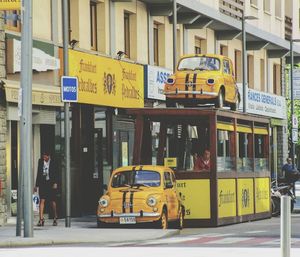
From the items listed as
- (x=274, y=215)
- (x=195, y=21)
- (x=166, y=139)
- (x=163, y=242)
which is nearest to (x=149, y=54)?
(x=195, y=21)

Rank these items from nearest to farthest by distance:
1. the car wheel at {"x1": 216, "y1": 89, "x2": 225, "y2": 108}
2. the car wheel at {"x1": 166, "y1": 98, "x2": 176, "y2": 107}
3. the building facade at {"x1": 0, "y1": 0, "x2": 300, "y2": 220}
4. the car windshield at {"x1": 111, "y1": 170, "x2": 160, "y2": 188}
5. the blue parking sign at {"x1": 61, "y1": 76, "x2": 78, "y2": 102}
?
the blue parking sign at {"x1": 61, "y1": 76, "x2": 78, "y2": 102}, the car windshield at {"x1": 111, "y1": 170, "x2": 160, "y2": 188}, the building facade at {"x1": 0, "y1": 0, "x2": 300, "y2": 220}, the car wheel at {"x1": 216, "y1": 89, "x2": 225, "y2": 108}, the car wheel at {"x1": 166, "y1": 98, "x2": 176, "y2": 107}

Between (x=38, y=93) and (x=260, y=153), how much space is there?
8055 mm

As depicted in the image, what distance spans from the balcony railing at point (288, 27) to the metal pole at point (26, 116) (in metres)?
34.9

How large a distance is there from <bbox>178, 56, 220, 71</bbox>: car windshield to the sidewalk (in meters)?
7.95

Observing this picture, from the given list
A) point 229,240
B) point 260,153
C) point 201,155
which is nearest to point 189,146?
point 201,155

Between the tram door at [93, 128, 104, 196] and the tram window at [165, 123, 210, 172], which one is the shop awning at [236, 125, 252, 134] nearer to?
the tram window at [165, 123, 210, 172]

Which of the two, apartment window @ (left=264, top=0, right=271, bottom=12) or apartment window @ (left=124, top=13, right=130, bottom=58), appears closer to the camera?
apartment window @ (left=124, top=13, right=130, bottom=58)

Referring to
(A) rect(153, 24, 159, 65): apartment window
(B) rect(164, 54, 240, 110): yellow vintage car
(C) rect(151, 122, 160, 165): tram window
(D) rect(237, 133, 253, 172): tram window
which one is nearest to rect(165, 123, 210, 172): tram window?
(C) rect(151, 122, 160, 165): tram window

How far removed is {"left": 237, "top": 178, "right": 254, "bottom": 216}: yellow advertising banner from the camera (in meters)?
29.9

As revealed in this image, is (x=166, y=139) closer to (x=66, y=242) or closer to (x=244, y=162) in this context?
(x=244, y=162)

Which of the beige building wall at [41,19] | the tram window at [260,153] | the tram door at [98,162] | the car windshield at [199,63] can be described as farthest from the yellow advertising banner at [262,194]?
the beige building wall at [41,19]

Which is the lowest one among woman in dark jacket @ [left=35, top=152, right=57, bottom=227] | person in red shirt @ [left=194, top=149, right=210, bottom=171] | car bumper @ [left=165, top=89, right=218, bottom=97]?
woman in dark jacket @ [left=35, top=152, right=57, bottom=227]

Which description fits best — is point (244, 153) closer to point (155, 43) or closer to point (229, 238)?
point (229, 238)
